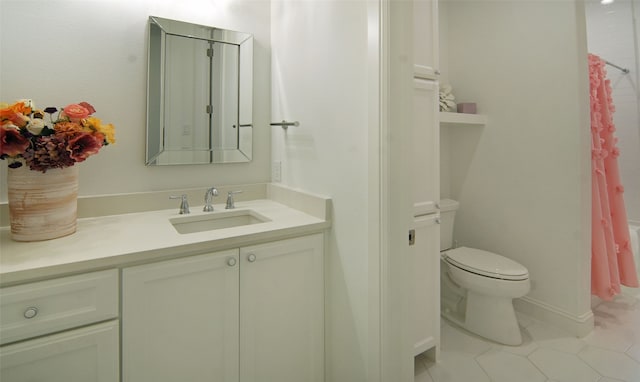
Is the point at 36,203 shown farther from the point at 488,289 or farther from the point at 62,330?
the point at 488,289

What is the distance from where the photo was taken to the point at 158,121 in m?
1.61

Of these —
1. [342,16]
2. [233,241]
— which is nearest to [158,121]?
[233,241]

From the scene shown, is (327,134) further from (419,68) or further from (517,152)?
(517,152)

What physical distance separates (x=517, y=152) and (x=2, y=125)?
2.65 meters

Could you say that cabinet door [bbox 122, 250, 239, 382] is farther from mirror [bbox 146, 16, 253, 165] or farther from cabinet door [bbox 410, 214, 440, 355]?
cabinet door [bbox 410, 214, 440, 355]

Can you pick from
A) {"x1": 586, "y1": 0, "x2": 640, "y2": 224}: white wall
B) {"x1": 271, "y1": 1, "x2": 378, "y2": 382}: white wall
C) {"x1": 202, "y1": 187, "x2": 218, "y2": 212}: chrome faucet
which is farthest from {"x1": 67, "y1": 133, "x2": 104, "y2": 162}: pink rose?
{"x1": 586, "y1": 0, "x2": 640, "y2": 224}: white wall

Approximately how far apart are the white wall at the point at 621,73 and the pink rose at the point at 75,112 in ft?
12.7

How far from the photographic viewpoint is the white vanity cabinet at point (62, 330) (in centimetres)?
87

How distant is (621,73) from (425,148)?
264 cm

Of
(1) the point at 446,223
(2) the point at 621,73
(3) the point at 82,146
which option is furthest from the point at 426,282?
(2) the point at 621,73

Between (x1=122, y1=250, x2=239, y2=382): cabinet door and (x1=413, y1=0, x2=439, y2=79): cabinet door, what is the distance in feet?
3.99

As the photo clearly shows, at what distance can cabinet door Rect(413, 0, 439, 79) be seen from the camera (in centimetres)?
151

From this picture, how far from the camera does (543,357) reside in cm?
171

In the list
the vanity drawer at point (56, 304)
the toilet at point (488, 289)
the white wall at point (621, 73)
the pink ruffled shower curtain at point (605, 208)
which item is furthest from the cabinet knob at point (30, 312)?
the white wall at point (621, 73)
